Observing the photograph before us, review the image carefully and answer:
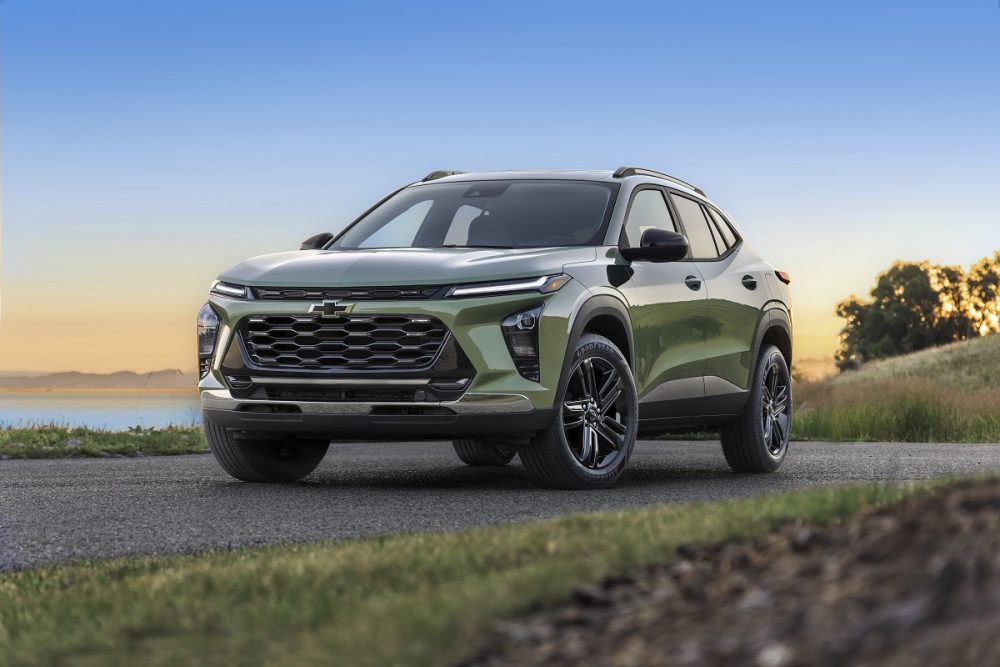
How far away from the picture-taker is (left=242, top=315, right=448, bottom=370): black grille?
846 centimetres

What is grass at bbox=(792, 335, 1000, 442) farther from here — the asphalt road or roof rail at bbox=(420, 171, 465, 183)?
roof rail at bbox=(420, 171, 465, 183)

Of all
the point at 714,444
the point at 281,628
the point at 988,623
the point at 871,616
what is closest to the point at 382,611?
the point at 281,628

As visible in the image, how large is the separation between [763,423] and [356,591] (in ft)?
22.9

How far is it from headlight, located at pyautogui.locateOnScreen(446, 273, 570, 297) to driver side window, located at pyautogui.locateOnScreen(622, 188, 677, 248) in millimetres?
1144

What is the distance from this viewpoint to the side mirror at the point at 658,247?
9.35 meters

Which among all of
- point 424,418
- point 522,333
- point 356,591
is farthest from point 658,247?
point 356,591

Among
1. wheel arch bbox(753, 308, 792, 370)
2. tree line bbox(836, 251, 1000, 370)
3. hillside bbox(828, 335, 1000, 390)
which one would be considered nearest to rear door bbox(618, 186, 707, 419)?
wheel arch bbox(753, 308, 792, 370)

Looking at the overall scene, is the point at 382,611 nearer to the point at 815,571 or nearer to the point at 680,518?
the point at 815,571

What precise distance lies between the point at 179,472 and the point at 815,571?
820 cm

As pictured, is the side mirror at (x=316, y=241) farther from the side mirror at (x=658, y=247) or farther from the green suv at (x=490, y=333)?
the side mirror at (x=658, y=247)

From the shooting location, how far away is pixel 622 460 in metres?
9.13

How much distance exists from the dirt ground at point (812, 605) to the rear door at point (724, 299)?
616 cm

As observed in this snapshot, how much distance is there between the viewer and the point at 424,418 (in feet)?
27.7

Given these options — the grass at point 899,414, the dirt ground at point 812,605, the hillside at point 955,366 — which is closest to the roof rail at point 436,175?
the dirt ground at point 812,605
